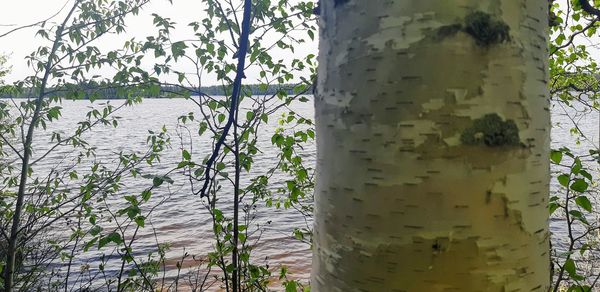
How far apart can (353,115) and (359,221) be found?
0.57ft

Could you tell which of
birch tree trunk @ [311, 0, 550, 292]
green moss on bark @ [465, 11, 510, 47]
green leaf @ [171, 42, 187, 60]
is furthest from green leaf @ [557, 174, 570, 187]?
green leaf @ [171, 42, 187, 60]

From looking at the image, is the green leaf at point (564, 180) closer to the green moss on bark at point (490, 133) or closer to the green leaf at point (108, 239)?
the green moss on bark at point (490, 133)

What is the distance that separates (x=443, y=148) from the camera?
622mm

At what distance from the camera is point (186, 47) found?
3.37m

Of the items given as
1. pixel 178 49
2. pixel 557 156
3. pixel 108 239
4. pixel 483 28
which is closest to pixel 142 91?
pixel 178 49

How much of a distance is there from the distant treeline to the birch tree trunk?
9.77 feet

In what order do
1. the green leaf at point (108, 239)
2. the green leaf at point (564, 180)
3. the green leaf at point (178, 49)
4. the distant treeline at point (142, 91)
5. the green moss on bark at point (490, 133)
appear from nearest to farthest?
the green moss on bark at point (490, 133) → the green leaf at point (564, 180) → the green leaf at point (108, 239) → the green leaf at point (178, 49) → the distant treeline at point (142, 91)

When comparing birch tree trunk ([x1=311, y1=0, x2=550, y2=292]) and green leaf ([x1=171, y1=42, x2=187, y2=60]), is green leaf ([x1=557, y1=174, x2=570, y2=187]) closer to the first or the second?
birch tree trunk ([x1=311, y1=0, x2=550, y2=292])

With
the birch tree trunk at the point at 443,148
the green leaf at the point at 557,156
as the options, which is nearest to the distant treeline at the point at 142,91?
the green leaf at the point at 557,156

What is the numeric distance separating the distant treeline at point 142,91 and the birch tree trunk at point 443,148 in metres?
2.98

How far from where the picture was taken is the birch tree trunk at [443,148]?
626mm

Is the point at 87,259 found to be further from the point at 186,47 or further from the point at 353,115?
the point at 353,115

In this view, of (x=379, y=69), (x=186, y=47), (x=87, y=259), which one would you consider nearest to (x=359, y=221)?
(x=379, y=69)

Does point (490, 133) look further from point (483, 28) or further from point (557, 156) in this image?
point (557, 156)
